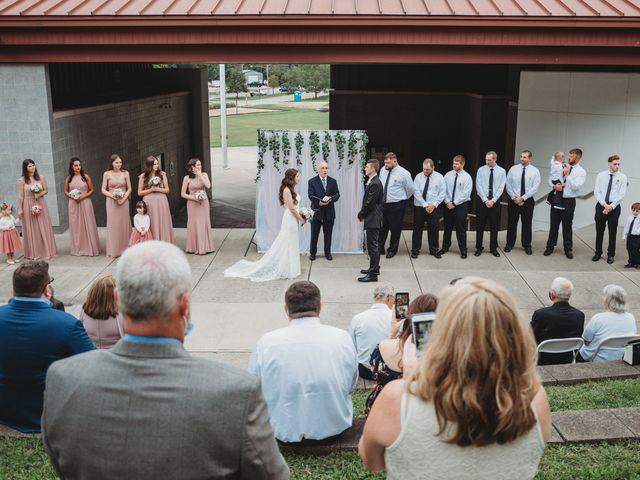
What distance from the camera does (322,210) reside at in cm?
1288

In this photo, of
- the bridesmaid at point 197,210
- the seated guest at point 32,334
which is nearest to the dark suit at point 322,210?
the bridesmaid at point 197,210

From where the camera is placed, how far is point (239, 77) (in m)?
77.8

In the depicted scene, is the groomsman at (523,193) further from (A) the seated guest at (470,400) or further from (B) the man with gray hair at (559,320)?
(A) the seated guest at (470,400)

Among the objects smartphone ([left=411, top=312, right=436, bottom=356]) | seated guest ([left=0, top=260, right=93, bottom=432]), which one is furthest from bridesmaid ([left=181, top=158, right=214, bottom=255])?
smartphone ([left=411, top=312, right=436, bottom=356])

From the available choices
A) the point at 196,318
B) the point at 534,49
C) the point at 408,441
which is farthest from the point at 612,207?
the point at 408,441

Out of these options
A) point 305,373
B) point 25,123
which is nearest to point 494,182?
point 305,373

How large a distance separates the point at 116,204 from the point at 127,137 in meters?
7.87

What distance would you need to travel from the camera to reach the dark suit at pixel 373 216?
11.7m

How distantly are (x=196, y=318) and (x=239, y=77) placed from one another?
70.9 meters

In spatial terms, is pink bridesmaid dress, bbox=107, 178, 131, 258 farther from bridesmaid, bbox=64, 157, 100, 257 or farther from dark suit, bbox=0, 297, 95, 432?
dark suit, bbox=0, 297, 95, 432

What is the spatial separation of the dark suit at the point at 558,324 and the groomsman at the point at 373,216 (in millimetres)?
4229

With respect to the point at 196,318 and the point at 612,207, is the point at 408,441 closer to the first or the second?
the point at 196,318

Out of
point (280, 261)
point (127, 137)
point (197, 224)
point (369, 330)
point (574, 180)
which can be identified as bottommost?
point (280, 261)

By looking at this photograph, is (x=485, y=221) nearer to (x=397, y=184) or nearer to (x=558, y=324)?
(x=397, y=184)
